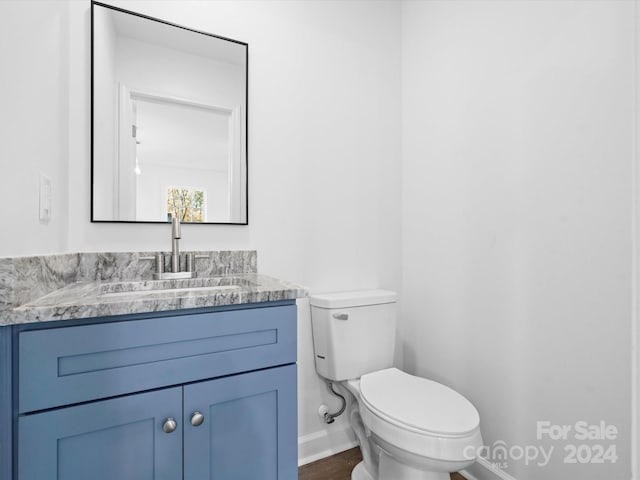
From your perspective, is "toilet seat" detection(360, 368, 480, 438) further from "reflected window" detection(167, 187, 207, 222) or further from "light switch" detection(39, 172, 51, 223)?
"light switch" detection(39, 172, 51, 223)

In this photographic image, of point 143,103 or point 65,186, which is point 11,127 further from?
point 143,103

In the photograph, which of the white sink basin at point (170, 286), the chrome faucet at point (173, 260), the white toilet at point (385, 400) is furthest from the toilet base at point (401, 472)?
the chrome faucet at point (173, 260)

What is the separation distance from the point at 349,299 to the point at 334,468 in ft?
2.67

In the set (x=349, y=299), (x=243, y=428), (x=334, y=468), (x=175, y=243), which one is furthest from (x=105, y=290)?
(x=334, y=468)

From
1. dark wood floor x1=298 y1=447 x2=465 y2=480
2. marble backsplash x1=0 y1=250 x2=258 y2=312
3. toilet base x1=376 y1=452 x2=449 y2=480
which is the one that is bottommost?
dark wood floor x1=298 y1=447 x2=465 y2=480

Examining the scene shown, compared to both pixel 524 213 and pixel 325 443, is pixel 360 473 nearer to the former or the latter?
pixel 325 443

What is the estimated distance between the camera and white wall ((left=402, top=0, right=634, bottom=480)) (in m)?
1.10

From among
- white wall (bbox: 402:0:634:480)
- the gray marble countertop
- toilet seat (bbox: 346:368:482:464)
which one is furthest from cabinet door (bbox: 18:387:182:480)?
white wall (bbox: 402:0:634:480)

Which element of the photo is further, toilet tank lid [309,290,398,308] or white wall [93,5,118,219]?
toilet tank lid [309,290,398,308]

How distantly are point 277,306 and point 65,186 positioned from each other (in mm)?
898

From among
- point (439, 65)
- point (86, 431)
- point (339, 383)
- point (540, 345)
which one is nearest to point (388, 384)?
point (339, 383)

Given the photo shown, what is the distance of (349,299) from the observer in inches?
62.3

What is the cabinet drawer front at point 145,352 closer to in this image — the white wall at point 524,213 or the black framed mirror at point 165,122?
the black framed mirror at point 165,122

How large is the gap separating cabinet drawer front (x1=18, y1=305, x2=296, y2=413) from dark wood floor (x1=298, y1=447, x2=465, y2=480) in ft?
2.91
